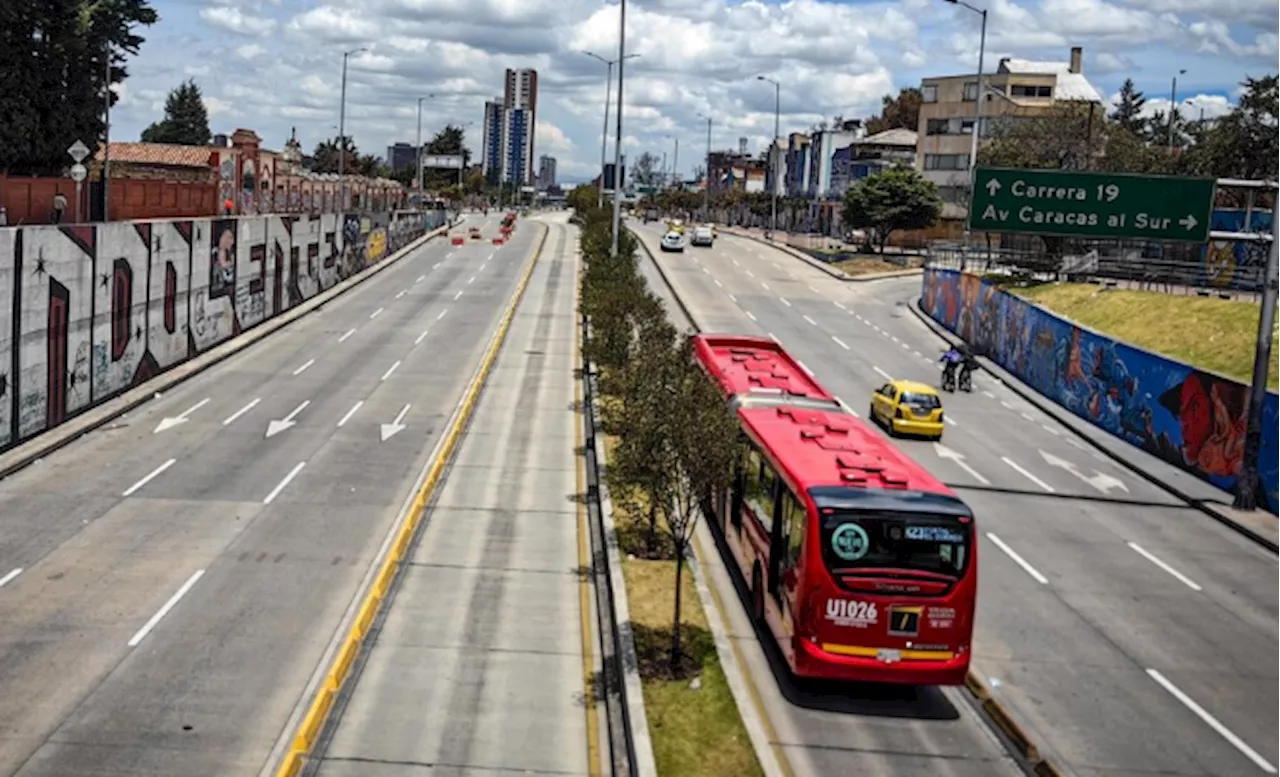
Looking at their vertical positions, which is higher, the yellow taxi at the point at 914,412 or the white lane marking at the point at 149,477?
the yellow taxi at the point at 914,412

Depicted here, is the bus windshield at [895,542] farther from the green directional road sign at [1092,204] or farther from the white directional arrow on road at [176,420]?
the green directional road sign at [1092,204]

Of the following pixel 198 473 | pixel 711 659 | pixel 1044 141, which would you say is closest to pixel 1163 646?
pixel 711 659

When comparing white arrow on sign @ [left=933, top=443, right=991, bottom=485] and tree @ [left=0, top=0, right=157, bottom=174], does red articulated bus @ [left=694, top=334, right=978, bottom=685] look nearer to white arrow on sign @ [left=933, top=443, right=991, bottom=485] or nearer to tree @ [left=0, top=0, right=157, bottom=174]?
white arrow on sign @ [left=933, top=443, right=991, bottom=485]

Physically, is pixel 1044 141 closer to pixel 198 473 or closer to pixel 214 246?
pixel 214 246

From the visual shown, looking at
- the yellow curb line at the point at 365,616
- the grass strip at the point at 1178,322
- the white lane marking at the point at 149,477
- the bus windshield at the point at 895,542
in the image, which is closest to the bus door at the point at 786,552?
the bus windshield at the point at 895,542

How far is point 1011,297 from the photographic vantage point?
170 ft

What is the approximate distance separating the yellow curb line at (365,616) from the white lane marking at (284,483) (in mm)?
3081

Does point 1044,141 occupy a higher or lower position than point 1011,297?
higher

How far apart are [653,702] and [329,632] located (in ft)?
18.7

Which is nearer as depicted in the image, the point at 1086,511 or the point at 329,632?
the point at 329,632

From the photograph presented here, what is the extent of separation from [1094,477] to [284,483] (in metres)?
21.4

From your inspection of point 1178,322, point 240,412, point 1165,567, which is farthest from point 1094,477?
point 240,412

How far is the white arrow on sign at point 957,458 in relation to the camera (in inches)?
1287

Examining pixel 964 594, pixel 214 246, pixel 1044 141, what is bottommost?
pixel 964 594
